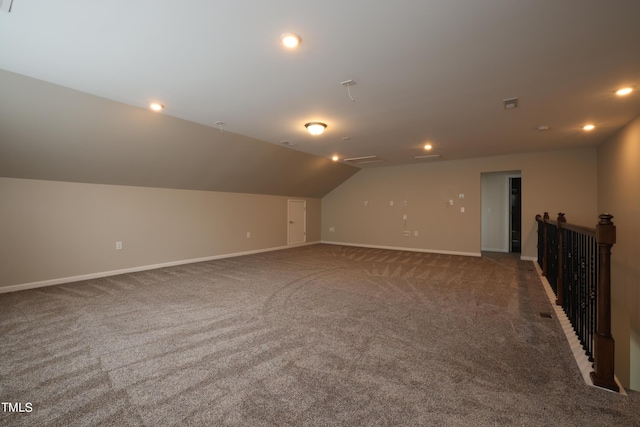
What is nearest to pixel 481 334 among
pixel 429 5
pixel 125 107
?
pixel 429 5

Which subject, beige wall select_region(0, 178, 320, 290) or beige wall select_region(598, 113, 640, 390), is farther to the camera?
beige wall select_region(0, 178, 320, 290)

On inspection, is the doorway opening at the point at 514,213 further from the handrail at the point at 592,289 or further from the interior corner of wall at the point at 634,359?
the handrail at the point at 592,289

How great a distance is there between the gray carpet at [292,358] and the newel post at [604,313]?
0.44 feet

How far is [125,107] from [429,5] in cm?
374

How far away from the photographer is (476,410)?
5.61 feet

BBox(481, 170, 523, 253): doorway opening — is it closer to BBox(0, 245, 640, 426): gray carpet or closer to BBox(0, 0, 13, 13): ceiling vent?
BBox(0, 245, 640, 426): gray carpet

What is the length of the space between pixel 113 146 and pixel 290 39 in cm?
353

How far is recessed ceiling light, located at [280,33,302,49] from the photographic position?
2.23m

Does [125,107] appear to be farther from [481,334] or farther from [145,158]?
[481,334]

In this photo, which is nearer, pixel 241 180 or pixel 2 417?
pixel 2 417

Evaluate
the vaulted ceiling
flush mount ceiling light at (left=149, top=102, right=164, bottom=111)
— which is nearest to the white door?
the vaulted ceiling

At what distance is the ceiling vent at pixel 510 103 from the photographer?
3527mm

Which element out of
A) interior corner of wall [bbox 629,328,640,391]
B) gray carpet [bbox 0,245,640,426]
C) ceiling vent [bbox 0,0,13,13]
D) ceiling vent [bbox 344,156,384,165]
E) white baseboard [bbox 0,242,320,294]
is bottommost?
interior corner of wall [bbox 629,328,640,391]

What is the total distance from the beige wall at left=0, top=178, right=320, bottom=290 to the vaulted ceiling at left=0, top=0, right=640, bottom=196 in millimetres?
344
